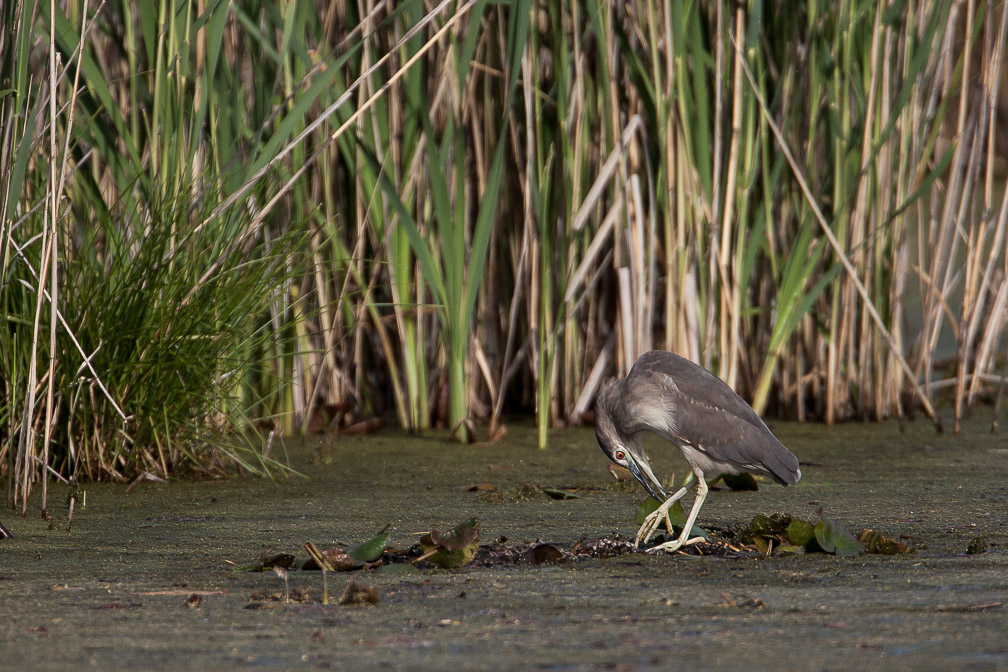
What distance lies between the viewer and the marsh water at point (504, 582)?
5.74ft

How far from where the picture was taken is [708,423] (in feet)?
9.30

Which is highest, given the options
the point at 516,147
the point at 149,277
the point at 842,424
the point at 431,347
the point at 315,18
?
the point at 315,18

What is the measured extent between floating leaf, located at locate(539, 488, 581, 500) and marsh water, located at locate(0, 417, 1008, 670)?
0.13ft

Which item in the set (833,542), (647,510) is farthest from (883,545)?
(647,510)

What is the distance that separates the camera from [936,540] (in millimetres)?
2590

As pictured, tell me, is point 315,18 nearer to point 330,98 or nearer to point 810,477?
point 330,98

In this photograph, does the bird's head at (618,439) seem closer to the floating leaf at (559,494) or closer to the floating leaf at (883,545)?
the floating leaf at (559,494)

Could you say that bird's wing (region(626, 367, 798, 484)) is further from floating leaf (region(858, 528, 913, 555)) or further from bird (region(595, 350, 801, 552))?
floating leaf (region(858, 528, 913, 555))

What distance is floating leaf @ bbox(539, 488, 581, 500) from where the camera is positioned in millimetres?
3160

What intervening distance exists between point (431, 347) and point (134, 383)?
140cm

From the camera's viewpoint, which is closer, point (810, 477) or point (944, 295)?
point (810, 477)

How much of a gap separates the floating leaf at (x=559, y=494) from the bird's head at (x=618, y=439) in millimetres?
219

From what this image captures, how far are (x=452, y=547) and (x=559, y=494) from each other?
33.3 inches

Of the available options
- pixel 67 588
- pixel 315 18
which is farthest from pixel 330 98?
pixel 67 588
